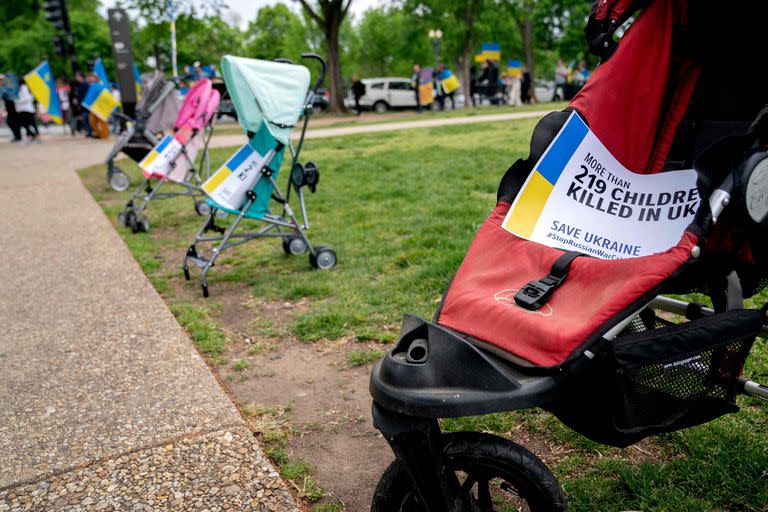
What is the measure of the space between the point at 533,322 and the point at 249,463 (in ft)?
4.61

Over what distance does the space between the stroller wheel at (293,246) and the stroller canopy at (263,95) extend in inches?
38.1

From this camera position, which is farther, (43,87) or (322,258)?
(43,87)

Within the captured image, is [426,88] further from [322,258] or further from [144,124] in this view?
[322,258]

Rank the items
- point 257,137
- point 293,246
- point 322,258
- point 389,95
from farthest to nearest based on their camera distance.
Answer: point 389,95
point 293,246
point 322,258
point 257,137

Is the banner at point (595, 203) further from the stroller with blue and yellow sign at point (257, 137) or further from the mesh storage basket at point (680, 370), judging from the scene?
the stroller with blue and yellow sign at point (257, 137)

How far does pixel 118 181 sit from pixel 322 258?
584cm

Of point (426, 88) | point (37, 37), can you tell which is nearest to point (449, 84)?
point (426, 88)

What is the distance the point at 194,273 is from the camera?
5.31 meters

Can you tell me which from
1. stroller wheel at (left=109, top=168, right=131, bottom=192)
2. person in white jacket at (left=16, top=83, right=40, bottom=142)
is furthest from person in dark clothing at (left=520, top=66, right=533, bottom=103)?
stroller wheel at (left=109, top=168, right=131, bottom=192)

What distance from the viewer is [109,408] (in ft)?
9.95

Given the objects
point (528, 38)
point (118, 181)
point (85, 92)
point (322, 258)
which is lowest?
point (118, 181)

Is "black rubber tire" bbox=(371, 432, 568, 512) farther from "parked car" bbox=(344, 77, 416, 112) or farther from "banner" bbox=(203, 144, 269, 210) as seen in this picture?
"parked car" bbox=(344, 77, 416, 112)

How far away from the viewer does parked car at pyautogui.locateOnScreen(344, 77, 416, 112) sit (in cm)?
3031

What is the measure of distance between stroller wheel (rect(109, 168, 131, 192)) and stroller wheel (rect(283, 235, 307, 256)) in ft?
16.9
